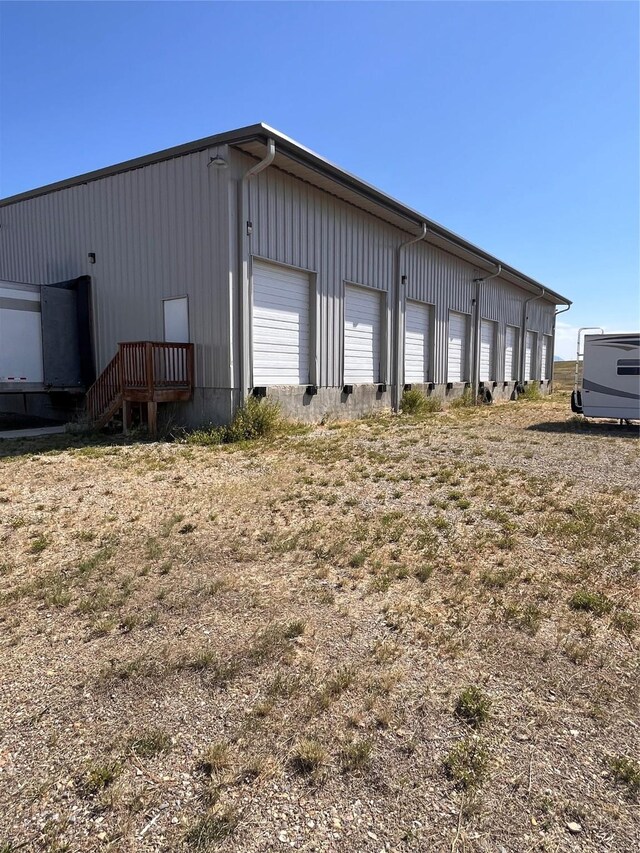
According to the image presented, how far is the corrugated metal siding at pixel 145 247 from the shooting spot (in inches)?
376

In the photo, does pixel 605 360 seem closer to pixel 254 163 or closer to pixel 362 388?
pixel 362 388

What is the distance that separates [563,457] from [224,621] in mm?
6624

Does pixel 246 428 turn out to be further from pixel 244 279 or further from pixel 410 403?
pixel 410 403

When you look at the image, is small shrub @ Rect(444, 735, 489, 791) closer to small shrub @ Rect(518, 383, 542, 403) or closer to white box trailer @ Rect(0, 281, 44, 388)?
white box trailer @ Rect(0, 281, 44, 388)

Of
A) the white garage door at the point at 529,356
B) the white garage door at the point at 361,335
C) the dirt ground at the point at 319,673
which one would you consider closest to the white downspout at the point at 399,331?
the white garage door at the point at 361,335

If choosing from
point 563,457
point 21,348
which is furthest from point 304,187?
point 563,457

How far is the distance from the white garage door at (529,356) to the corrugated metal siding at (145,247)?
19200 mm

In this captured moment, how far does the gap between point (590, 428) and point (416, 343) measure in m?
5.82

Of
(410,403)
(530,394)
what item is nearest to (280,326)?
(410,403)

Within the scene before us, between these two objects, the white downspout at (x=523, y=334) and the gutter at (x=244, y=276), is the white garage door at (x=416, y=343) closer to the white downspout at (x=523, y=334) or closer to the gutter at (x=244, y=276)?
the gutter at (x=244, y=276)

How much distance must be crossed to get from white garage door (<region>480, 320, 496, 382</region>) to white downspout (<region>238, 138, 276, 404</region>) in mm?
12946

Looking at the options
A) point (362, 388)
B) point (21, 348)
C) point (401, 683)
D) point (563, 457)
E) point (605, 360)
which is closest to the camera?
point (401, 683)

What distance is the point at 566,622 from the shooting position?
3.03 metres

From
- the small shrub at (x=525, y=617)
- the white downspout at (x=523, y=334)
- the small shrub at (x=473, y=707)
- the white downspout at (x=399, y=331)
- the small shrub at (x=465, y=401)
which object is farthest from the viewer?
the white downspout at (x=523, y=334)
